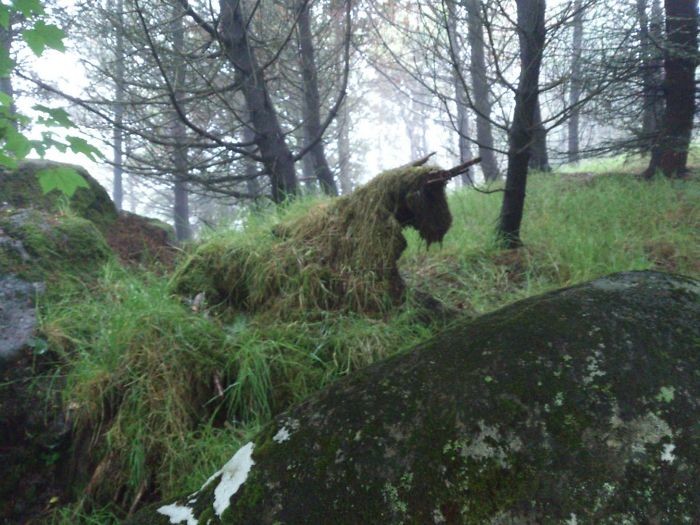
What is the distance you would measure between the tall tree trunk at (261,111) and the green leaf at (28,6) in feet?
9.46

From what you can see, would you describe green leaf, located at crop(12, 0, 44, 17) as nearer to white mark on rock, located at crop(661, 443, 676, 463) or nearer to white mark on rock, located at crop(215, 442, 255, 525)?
white mark on rock, located at crop(215, 442, 255, 525)

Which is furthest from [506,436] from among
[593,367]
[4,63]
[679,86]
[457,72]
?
[679,86]

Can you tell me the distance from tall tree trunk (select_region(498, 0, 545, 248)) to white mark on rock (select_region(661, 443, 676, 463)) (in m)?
A: 3.28

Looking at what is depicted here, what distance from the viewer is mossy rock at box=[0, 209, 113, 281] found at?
10.9ft

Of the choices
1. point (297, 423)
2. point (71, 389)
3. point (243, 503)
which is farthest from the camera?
point (71, 389)

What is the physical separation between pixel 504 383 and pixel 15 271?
3.26 meters

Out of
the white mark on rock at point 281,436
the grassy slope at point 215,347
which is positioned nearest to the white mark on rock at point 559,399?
the white mark on rock at point 281,436

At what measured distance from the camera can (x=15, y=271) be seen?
3.22 m

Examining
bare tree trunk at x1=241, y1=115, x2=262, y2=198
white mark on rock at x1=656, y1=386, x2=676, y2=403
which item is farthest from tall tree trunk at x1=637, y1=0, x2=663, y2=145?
white mark on rock at x1=656, y1=386, x2=676, y2=403

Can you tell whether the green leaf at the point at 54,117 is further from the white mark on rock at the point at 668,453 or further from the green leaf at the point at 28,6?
the white mark on rock at the point at 668,453

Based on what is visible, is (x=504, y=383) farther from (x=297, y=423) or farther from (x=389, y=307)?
(x=389, y=307)

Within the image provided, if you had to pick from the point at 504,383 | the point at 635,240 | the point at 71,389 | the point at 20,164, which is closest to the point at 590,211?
the point at 635,240

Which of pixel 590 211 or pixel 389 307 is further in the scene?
pixel 590 211

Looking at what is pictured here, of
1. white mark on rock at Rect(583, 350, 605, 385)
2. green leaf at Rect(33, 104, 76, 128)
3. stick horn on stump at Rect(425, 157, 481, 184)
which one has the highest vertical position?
green leaf at Rect(33, 104, 76, 128)
